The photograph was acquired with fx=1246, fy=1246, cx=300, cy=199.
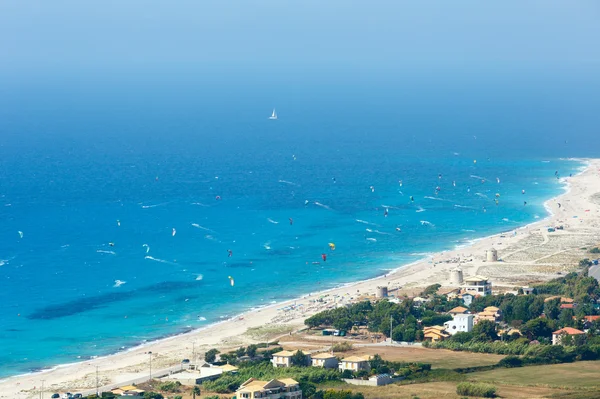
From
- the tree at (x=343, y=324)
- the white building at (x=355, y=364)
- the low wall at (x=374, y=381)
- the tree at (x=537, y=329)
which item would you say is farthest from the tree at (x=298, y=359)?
the tree at (x=537, y=329)

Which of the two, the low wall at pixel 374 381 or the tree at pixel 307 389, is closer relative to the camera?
the tree at pixel 307 389

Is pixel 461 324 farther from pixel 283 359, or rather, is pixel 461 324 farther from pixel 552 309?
pixel 283 359

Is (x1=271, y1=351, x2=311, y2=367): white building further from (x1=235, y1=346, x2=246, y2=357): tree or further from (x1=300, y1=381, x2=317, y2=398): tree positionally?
(x1=300, y1=381, x2=317, y2=398): tree

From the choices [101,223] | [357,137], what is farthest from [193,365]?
[357,137]

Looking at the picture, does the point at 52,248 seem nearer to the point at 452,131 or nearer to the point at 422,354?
the point at 422,354

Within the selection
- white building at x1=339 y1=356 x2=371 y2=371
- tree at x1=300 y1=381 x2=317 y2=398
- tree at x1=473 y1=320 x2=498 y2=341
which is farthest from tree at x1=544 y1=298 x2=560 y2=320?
tree at x1=300 y1=381 x2=317 y2=398

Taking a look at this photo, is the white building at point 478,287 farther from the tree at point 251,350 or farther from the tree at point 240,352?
the tree at point 240,352

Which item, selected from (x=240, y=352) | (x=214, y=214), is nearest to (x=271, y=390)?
(x=240, y=352)
